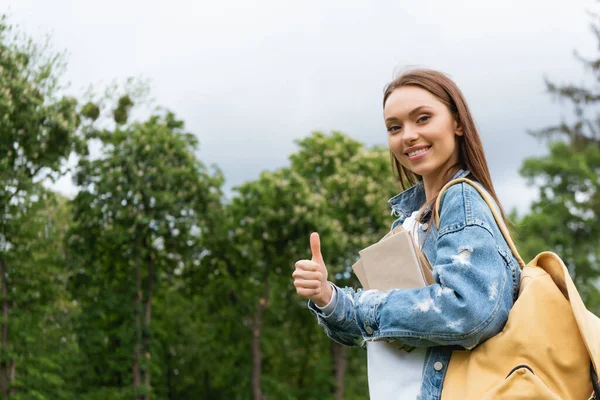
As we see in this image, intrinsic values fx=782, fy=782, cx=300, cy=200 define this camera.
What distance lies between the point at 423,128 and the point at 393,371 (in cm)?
74

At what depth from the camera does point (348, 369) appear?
33906mm

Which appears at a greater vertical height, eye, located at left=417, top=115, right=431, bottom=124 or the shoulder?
eye, located at left=417, top=115, right=431, bottom=124

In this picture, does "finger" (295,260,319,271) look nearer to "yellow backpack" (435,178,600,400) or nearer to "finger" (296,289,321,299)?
"finger" (296,289,321,299)

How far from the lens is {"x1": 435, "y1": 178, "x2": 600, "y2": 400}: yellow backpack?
197cm

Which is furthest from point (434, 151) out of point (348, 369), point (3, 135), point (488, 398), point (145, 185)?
point (348, 369)

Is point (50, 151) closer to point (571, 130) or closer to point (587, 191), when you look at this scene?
point (571, 130)

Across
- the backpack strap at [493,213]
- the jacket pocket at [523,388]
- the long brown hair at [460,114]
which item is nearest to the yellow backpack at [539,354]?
the jacket pocket at [523,388]

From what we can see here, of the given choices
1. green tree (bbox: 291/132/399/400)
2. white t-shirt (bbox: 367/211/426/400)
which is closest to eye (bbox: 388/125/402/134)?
white t-shirt (bbox: 367/211/426/400)

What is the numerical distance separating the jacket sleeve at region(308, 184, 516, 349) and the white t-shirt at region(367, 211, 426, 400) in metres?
0.08

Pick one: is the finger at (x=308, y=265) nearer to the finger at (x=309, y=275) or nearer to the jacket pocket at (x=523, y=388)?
the finger at (x=309, y=275)

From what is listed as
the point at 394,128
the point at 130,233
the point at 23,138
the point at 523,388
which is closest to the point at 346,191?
the point at 130,233

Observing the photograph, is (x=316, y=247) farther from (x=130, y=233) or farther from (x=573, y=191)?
(x=573, y=191)

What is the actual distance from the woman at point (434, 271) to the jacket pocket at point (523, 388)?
13 cm

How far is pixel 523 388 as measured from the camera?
195 cm
